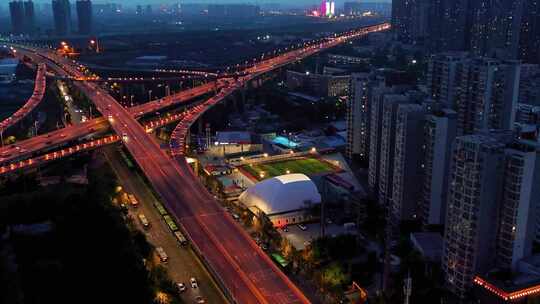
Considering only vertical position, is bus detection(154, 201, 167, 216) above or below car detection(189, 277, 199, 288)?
above

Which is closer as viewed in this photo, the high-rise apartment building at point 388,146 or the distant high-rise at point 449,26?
the high-rise apartment building at point 388,146

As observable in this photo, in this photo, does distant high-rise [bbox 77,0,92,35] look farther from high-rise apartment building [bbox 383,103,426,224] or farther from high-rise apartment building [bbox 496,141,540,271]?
high-rise apartment building [bbox 496,141,540,271]

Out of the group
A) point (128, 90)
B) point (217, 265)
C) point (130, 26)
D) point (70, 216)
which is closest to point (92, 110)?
point (128, 90)

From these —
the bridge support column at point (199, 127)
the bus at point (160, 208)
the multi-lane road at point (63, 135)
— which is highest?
the multi-lane road at point (63, 135)

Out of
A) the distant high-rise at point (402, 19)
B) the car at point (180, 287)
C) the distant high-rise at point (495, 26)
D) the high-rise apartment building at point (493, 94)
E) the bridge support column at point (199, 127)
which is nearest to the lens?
the car at point (180, 287)

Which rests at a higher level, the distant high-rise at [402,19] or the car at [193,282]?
the distant high-rise at [402,19]

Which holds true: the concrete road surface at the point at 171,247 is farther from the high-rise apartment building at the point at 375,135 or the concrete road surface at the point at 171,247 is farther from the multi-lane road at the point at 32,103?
the multi-lane road at the point at 32,103

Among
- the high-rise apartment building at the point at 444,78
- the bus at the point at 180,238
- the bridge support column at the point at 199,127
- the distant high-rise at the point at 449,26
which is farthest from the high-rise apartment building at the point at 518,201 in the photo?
the distant high-rise at the point at 449,26

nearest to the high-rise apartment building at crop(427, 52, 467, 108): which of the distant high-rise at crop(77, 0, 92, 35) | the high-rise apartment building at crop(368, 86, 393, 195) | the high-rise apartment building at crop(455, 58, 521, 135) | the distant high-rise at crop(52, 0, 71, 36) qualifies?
the high-rise apartment building at crop(455, 58, 521, 135)
